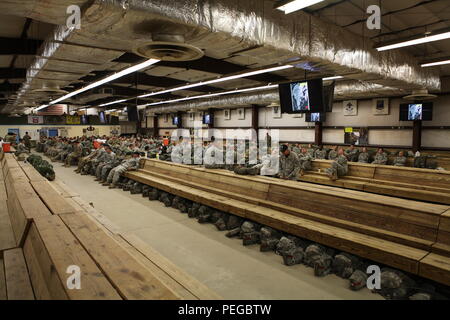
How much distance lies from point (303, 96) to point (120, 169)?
569 centimetres

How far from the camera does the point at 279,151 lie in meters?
6.71

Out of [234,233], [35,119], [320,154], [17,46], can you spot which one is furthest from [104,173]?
[35,119]

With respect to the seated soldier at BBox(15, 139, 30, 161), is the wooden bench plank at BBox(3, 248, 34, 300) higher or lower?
lower

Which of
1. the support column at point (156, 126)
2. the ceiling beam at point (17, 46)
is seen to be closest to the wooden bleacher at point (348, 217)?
the ceiling beam at point (17, 46)

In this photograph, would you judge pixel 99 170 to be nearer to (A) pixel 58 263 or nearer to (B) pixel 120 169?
(B) pixel 120 169

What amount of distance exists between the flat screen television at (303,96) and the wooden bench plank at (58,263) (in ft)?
18.7

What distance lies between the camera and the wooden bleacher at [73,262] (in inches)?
63.6

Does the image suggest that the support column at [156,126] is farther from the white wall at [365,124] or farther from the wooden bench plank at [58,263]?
the wooden bench plank at [58,263]

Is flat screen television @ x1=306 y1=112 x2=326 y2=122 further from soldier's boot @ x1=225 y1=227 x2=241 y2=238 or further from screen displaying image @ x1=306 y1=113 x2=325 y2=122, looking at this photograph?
soldier's boot @ x1=225 y1=227 x2=241 y2=238

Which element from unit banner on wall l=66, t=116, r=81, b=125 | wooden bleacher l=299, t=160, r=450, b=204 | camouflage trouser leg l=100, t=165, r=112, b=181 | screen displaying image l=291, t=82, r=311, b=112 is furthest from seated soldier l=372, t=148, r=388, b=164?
unit banner on wall l=66, t=116, r=81, b=125

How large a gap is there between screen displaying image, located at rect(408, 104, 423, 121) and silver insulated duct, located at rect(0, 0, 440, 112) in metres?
5.98

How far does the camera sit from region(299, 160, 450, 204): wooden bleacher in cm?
582

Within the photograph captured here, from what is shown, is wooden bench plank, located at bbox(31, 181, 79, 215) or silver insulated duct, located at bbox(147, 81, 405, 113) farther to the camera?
silver insulated duct, located at bbox(147, 81, 405, 113)

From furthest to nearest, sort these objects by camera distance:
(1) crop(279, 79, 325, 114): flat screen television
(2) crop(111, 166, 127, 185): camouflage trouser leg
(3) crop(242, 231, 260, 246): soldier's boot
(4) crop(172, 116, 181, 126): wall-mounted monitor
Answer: (4) crop(172, 116, 181, 126): wall-mounted monitor
(2) crop(111, 166, 127, 185): camouflage trouser leg
(1) crop(279, 79, 325, 114): flat screen television
(3) crop(242, 231, 260, 246): soldier's boot
